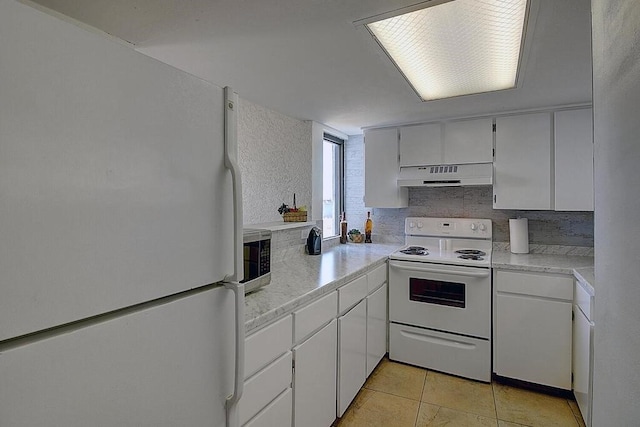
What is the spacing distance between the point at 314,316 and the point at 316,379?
0.35m

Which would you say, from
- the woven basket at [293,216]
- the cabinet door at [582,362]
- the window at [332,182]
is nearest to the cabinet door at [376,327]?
the woven basket at [293,216]

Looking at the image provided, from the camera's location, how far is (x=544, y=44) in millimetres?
1504

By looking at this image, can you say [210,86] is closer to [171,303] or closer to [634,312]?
[171,303]

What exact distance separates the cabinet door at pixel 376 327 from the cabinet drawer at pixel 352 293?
163 mm

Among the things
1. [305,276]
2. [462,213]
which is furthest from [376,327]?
[462,213]

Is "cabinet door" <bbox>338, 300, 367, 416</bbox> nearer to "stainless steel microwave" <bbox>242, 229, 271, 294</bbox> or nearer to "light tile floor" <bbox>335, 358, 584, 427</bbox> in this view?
"light tile floor" <bbox>335, 358, 584, 427</bbox>

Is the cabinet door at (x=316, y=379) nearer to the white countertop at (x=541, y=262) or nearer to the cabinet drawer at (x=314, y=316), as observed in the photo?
the cabinet drawer at (x=314, y=316)

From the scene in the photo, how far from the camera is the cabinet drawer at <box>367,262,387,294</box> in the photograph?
2437 millimetres

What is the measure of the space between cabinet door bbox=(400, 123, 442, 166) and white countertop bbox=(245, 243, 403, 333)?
871mm

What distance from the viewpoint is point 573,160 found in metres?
2.49

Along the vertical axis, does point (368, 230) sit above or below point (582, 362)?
above

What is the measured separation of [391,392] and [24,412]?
2.31 m

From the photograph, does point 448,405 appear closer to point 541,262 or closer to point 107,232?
point 541,262

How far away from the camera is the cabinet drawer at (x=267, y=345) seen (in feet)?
3.99
